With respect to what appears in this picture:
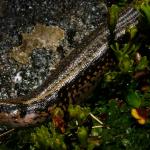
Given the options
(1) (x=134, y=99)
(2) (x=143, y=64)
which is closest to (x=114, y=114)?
(1) (x=134, y=99)

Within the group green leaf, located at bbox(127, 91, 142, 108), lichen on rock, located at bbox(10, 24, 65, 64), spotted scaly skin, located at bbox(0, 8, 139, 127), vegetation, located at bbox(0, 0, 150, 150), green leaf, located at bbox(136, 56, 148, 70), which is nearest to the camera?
vegetation, located at bbox(0, 0, 150, 150)

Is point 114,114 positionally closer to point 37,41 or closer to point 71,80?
point 71,80

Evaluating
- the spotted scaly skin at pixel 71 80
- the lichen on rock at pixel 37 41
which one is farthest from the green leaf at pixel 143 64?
the lichen on rock at pixel 37 41

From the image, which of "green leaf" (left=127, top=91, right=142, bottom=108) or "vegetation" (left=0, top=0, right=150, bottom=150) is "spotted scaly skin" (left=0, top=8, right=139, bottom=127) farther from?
"green leaf" (left=127, top=91, right=142, bottom=108)

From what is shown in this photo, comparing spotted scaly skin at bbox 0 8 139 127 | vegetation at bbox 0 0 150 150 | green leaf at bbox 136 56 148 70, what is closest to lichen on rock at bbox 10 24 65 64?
spotted scaly skin at bbox 0 8 139 127

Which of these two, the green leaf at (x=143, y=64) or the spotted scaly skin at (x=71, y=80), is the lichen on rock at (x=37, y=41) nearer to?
the spotted scaly skin at (x=71, y=80)

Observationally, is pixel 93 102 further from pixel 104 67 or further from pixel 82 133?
pixel 82 133

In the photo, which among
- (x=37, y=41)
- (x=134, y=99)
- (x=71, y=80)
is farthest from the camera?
(x=37, y=41)

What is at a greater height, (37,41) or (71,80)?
(37,41)

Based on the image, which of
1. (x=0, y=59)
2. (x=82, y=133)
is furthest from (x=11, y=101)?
(x=82, y=133)

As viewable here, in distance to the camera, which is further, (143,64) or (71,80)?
(71,80)
